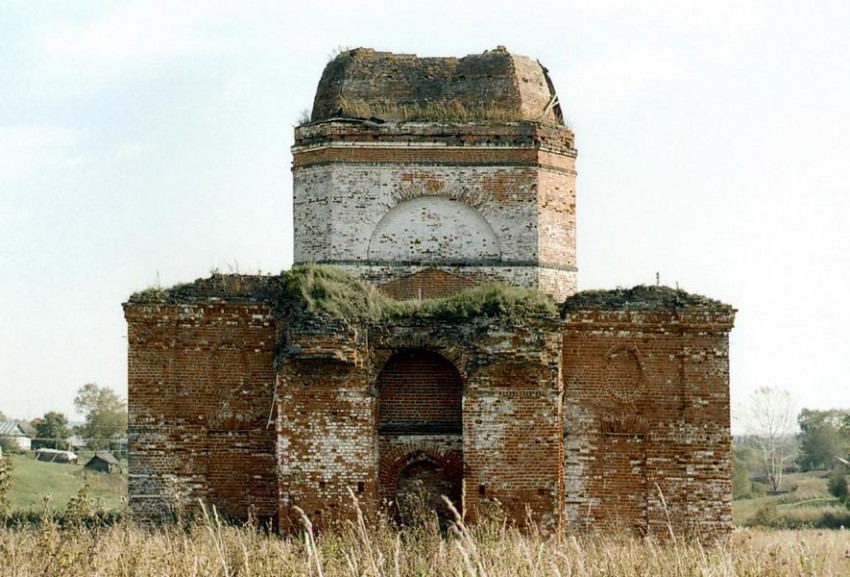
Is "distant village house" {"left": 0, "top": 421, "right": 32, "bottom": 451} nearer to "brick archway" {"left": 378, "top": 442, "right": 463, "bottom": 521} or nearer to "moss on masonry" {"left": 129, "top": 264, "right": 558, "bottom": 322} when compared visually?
"moss on masonry" {"left": 129, "top": 264, "right": 558, "bottom": 322}

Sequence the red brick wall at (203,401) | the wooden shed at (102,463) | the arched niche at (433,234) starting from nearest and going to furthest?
1. the red brick wall at (203,401)
2. the arched niche at (433,234)
3. the wooden shed at (102,463)

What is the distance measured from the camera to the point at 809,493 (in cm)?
3672

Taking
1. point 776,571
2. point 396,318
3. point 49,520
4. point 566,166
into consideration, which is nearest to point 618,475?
point 396,318

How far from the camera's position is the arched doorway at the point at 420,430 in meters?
15.5

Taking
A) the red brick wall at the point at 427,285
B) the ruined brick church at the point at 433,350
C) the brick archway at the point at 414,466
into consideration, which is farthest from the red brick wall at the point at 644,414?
the red brick wall at the point at 427,285

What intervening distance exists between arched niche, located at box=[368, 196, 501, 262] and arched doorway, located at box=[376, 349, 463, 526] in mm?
2332

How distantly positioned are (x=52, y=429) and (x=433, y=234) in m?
37.7

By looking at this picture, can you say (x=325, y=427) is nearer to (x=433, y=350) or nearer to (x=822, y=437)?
(x=433, y=350)

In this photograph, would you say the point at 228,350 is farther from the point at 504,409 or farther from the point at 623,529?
the point at 623,529

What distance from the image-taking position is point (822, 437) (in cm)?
4878

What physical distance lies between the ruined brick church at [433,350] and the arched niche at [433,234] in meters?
0.02

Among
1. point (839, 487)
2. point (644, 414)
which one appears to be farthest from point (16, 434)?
point (644, 414)

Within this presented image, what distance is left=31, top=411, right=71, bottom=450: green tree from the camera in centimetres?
4997

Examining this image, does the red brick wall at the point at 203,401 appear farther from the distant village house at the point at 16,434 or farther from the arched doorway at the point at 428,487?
the distant village house at the point at 16,434
